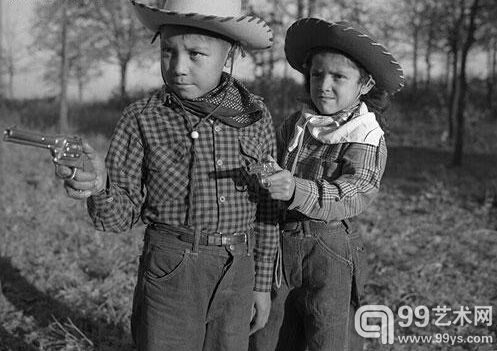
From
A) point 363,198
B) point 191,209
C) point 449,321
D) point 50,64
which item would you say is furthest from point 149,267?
point 50,64

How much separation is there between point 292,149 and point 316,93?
0.24 metres

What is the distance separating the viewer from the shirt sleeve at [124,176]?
1.79 m

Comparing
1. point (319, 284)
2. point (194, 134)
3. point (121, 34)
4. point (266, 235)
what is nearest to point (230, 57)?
point (194, 134)

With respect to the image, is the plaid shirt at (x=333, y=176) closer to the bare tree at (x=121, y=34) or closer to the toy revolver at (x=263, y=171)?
the toy revolver at (x=263, y=171)

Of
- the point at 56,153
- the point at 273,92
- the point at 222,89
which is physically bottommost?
the point at 56,153

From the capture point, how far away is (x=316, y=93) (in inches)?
88.0

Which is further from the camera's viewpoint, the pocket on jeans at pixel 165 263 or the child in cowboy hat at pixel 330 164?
the child in cowboy hat at pixel 330 164

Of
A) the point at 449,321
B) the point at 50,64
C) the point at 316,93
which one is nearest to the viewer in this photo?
the point at 316,93

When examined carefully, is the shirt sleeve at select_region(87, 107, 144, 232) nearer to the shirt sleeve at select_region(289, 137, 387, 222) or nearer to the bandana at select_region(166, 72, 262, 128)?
the bandana at select_region(166, 72, 262, 128)

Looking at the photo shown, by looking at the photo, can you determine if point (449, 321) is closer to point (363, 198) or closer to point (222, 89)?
point (363, 198)

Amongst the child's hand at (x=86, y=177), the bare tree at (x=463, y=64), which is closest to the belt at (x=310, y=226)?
the child's hand at (x=86, y=177)

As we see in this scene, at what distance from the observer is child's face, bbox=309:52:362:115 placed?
86.7 inches

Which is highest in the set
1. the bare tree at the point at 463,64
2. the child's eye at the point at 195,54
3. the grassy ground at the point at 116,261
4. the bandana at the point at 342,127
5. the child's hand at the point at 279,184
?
the bare tree at the point at 463,64

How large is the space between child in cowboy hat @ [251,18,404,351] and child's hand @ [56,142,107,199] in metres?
0.81
